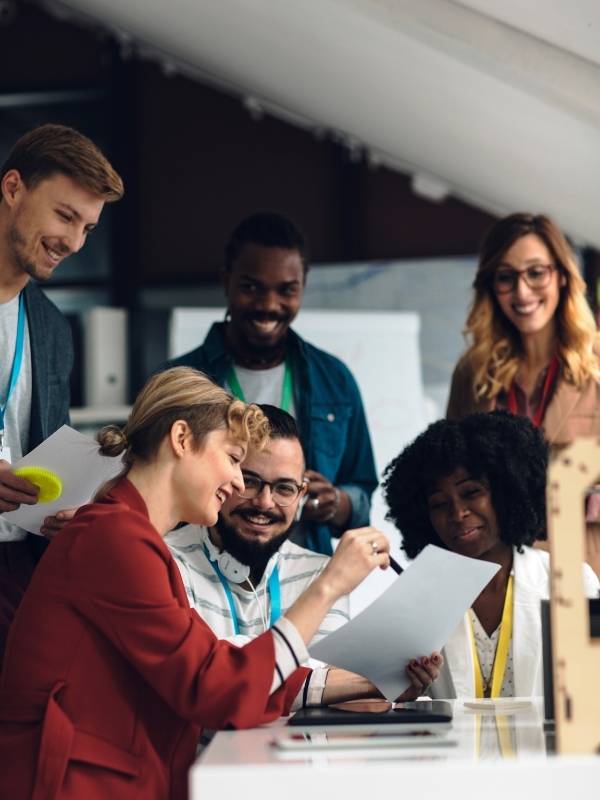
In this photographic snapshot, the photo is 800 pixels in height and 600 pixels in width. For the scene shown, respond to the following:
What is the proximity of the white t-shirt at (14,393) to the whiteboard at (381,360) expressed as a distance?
92.1 inches

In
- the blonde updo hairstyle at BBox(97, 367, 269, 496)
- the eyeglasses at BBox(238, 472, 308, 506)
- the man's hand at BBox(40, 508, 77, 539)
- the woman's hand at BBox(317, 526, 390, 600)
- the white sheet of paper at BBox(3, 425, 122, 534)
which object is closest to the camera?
the woman's hand at BBox(317, 526, 390, 600)

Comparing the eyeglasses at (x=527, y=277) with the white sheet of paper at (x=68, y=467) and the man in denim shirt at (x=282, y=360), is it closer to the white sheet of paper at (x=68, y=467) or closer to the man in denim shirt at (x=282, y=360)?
the man in denim shirt at (x=282, y=360)

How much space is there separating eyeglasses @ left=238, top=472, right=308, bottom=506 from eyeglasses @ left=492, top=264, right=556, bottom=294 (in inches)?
34.1

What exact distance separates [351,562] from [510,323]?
1444 mm

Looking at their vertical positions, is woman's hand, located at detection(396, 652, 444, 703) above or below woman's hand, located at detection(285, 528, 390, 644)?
below

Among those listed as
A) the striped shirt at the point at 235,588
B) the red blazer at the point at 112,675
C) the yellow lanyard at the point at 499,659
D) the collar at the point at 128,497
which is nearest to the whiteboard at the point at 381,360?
the striped shirt at the point at 235,588

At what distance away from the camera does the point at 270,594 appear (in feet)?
8.61

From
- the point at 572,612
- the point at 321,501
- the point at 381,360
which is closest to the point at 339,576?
the point at 572,612

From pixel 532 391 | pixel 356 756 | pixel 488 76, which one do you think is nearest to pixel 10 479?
pixel 356 756

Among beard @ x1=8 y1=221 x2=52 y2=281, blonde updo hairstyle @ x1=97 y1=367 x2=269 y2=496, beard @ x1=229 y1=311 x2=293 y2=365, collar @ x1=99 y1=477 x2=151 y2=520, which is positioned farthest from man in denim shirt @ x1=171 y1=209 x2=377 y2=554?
collar @ x1=99 y1=477 x2=151 y2=520

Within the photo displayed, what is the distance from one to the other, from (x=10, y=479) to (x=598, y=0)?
156 centimetres

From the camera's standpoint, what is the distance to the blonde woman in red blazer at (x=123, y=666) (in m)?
1.79

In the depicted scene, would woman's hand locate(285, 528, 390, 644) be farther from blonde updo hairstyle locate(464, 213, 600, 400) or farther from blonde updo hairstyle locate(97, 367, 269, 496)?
blonde updo hairstyle locate(464, 213, 600, 400)

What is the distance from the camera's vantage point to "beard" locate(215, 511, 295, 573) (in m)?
2.61
